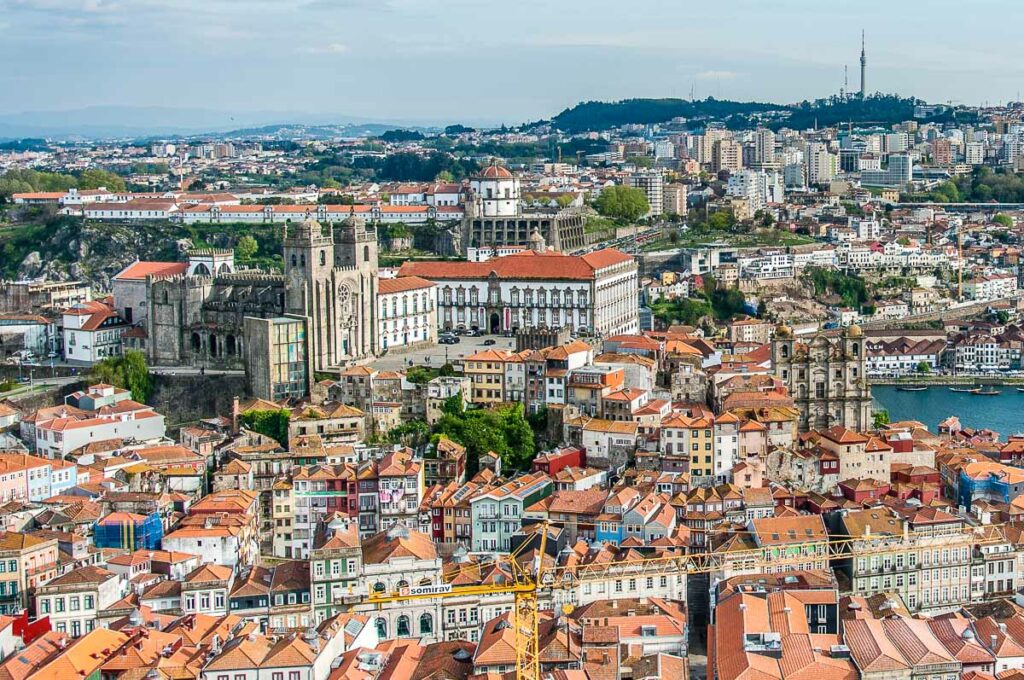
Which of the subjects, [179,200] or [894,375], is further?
[179,200]

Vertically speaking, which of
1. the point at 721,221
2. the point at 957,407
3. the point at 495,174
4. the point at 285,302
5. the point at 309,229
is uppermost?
the point at 495,174

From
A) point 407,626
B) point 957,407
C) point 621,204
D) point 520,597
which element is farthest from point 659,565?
point 621,204

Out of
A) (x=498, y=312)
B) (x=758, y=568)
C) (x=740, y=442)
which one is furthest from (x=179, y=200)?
(x=758, y=568)

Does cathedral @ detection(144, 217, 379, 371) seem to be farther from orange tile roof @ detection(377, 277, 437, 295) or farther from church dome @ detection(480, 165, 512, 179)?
church dome @ detection(480, 165, 512, 179)

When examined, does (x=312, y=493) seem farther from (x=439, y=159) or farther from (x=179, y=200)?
(x=439, y=159)

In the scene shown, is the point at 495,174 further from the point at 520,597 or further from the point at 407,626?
the point at 520,597
